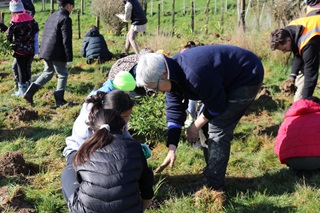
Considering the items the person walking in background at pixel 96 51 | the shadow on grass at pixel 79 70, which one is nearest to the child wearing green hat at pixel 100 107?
the shadow on grass at pixel 79 70

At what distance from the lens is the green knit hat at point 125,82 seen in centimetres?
350

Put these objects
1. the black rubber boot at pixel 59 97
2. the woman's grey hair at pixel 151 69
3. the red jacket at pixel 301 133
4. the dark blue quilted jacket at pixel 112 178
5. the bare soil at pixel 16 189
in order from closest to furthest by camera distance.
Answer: the dark blue quilted jacket at pixel 112 178, the woman's grey hair at pixel 151 69, the bare soil at pixel 16 189, the red jacket at pixel 301 133, the black rubber boot at pixel 59 97

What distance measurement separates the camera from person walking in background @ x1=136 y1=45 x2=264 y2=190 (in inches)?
121

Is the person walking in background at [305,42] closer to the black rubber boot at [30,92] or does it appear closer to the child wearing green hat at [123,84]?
the child wearing green hat at [123,84]

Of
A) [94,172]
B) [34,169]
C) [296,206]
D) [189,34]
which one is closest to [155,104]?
[34,169]

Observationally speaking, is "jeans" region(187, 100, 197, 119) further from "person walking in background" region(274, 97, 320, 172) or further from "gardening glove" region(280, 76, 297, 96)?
"gardening glove" region(280, 76, 297, 96)

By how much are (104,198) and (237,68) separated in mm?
1577

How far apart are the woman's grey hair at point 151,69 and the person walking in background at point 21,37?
429 centimetres

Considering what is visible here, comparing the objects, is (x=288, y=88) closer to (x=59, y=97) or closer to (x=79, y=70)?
(x=59, y=97)

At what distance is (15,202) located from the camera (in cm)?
360

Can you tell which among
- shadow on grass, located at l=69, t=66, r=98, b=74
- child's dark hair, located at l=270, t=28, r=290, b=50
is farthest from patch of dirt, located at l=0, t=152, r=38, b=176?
shadow on grass, located at l=69, t=66, r=98, b=74

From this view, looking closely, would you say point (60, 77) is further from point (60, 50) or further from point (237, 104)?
point (237, 104)

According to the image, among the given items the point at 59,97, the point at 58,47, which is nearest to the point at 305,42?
the point at 58,47

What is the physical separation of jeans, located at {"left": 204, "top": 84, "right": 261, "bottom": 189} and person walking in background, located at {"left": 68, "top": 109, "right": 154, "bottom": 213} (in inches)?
42.7
